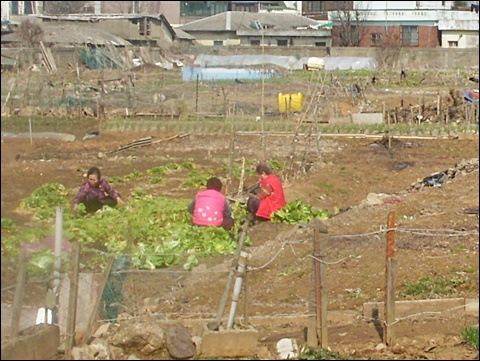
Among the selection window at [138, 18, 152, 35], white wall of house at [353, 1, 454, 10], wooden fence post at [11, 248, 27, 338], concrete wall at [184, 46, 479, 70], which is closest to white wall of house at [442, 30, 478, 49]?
concrete wall at [184, 46, 479, 70]

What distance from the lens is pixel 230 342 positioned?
20.3 ft

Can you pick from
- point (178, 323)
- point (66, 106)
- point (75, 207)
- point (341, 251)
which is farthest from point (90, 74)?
point (178, 323)

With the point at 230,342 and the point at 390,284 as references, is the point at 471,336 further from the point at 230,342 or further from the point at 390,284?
the point at 230,342

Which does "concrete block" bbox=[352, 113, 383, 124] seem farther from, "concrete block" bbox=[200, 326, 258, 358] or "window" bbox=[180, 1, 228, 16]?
"concrete block" bbox=[200, 326, 258, 358]

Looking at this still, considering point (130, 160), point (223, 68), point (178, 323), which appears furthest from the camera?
point (223, 68)

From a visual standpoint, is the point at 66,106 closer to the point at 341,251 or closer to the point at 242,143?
the point at 242,143

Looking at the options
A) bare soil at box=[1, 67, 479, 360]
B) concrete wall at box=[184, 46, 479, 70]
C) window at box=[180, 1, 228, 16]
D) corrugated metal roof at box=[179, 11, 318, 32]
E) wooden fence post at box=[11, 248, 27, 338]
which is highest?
window at box=[180, 1, 228, 16]

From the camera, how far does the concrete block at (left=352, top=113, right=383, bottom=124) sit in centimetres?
2383

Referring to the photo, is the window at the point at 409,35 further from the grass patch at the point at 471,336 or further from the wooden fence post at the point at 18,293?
the wooden fence post at the point at 18,293

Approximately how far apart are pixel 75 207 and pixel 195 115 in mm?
13652

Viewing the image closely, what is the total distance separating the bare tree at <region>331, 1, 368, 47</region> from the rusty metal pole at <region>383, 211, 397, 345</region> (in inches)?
1171

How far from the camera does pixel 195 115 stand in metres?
24.5

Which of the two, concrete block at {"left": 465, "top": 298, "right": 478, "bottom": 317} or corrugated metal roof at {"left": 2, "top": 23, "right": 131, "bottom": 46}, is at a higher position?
corrugated metal roof at {"left": 2, "top": 23, "right": 131, "bottom": 46}

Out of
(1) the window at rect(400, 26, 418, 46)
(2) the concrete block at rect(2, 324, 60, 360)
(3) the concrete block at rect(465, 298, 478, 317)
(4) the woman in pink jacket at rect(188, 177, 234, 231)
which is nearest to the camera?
(2) the concrete block at rect(2, 324, 60, 360)
